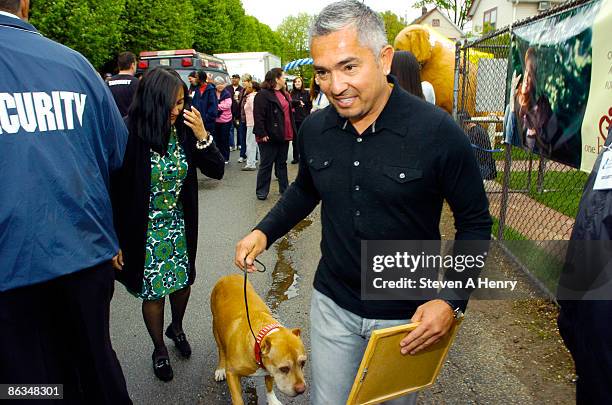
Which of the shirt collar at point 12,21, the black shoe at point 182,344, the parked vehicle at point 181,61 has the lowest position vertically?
the black shoe at point 182,344

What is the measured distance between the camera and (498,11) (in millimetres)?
45750

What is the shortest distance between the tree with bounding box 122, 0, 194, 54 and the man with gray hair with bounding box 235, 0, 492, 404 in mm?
31223

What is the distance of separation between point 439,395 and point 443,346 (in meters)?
1.50

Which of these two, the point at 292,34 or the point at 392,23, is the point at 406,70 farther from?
the point at 292,34

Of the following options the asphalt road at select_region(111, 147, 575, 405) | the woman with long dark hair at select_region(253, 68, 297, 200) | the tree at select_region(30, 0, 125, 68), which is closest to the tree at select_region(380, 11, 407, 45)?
the tree at select_region(30, 0, 125, 68)

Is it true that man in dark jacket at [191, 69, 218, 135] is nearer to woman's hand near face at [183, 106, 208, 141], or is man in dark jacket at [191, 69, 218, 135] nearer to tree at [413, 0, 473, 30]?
woman's hand near face at [183, 106, 208, 141]

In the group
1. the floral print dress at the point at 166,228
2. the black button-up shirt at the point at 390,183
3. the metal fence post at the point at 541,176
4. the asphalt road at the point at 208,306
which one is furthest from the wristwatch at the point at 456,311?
the metal fence post at the point at 541,176

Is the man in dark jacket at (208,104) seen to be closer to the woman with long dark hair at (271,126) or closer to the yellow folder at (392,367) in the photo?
the woman with long dark hair at (271,126)

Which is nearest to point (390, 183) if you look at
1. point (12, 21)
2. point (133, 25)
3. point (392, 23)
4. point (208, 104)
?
point (12, 21)

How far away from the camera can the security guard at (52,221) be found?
205 cm

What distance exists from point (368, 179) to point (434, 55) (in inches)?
281

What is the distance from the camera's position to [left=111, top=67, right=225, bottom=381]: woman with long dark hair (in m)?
3.16

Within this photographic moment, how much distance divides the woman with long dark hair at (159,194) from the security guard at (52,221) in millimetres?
699

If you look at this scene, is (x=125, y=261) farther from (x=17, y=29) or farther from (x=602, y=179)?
(x=602, y=179)
